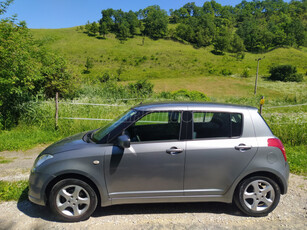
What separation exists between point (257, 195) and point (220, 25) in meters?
160

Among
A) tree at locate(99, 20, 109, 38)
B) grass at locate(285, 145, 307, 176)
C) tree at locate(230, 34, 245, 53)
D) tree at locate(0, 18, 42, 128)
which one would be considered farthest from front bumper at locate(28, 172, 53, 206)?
tree at locate(99, 20, 109, 38)

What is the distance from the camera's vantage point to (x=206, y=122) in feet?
12.6

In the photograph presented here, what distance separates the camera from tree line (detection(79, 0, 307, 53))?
12219 cm

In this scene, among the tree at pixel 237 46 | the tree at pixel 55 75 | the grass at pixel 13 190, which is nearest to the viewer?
the grass at pixel 13 190

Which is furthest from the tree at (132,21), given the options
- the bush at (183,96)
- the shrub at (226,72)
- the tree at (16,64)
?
the tree at (16,64)

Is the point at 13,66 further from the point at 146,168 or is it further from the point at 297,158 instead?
the point at 297,158

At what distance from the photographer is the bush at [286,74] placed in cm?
6378

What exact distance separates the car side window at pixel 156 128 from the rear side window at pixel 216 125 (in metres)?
0.28

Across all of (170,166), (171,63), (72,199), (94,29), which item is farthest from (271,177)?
(94,29)

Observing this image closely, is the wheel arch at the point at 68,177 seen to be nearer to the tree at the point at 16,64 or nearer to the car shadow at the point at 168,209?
the car shadow at the point at 168,209

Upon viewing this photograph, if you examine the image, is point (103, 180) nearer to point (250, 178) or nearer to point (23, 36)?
point (250, 178)

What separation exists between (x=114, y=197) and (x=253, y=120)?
2281mm

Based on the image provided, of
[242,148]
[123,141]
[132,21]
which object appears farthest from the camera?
[132,21]

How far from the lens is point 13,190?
4.34 m
